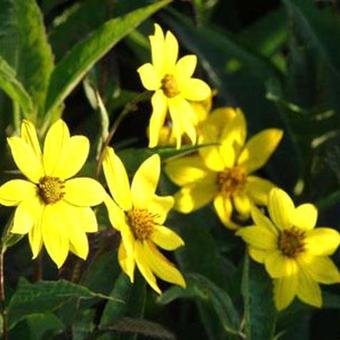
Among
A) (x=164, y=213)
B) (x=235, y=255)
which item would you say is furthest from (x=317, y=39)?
(x=164, y=213)

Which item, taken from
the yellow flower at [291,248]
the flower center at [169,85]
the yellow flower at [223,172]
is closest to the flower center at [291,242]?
the yellow flower at [291,248]

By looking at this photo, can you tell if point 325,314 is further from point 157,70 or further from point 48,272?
point 157,70

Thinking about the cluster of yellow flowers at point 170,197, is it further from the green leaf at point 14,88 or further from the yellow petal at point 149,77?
the green leaf at point 14,88

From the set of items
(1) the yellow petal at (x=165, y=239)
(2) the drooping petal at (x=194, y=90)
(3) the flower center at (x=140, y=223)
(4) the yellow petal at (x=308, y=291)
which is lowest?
(4) the yellow petal at (x=308, y=291)

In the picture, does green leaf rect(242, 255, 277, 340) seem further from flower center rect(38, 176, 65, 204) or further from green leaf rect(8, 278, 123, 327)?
flower center rect(38, 176, 65, 204)

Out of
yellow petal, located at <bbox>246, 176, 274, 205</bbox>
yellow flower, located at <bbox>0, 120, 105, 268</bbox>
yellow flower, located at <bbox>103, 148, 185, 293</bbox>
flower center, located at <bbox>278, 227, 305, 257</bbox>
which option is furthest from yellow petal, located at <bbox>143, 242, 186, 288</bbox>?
yellow petal, located at <bbox>246, 176, 274, 205</bbox>

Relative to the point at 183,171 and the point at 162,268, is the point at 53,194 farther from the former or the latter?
the point at 183,171

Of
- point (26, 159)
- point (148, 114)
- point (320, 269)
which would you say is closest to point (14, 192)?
point (26, 159)
